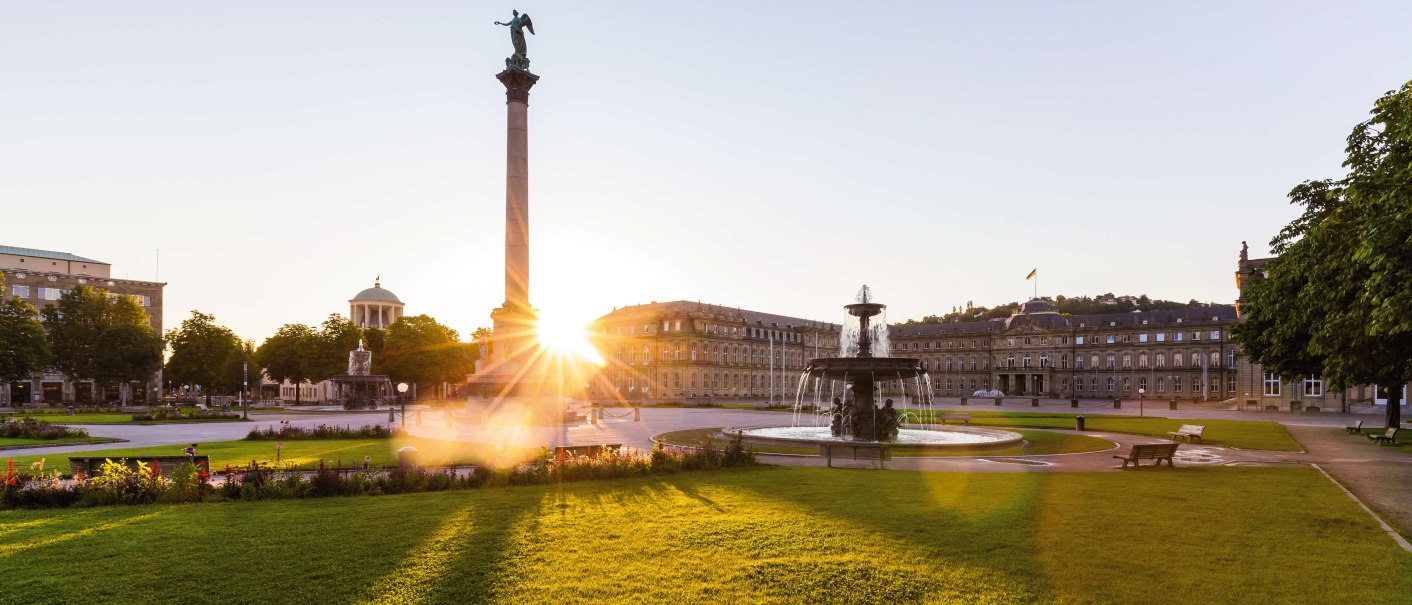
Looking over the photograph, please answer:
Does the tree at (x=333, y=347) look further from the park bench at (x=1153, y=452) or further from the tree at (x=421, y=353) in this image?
the park bench at (x=1153, y=452)

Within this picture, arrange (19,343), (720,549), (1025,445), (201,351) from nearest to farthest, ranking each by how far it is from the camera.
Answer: (720,549)
(1025,445)
(19,343)
(201,351)

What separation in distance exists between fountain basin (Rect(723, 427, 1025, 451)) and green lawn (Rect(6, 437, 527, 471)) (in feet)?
28.6

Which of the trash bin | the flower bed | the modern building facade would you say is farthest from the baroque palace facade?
the trash bin

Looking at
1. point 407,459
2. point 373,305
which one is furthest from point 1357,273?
point 373,305

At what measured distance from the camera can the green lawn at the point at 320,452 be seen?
21.6m

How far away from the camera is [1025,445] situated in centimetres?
2831

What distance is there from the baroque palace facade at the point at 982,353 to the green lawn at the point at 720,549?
84914 millimetres

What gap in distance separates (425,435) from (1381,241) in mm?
31808

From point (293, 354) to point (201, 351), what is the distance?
10574 mm

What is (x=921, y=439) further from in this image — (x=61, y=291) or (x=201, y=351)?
(x=61, y=291)

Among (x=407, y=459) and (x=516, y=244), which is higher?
(x=516, y=244)

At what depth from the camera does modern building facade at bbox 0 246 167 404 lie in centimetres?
7969

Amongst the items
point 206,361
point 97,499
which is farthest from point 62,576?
point 206,361

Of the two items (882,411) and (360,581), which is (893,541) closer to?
(360,581)
